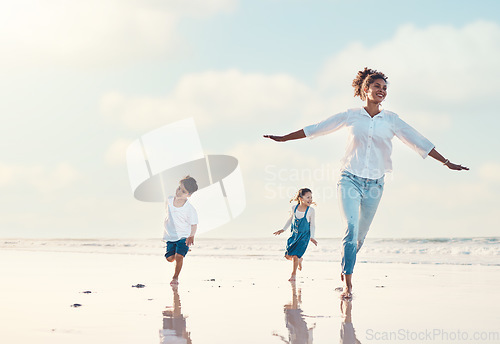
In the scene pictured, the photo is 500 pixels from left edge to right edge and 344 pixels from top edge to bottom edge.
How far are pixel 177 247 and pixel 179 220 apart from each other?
0.44 m

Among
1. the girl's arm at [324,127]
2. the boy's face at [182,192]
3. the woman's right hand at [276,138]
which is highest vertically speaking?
the girl's arm at [324,127]

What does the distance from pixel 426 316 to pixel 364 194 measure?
171cm

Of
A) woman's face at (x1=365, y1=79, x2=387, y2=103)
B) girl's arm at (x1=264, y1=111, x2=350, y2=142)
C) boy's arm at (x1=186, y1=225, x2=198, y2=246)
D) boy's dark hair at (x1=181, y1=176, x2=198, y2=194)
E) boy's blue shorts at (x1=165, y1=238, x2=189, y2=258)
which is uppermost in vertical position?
woman's face at (x1=365, y1=79, x2=387, y2=103)

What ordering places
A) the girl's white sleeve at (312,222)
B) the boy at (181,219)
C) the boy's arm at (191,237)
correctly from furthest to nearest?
the girl's white sleeve at (312,222) < the boy at (181,219) < the boy's arm at (191,237)

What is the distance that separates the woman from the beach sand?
87 centimetres

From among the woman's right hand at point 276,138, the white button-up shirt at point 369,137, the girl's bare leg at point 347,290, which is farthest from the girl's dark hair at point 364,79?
the girl's bare leg at point 347,290

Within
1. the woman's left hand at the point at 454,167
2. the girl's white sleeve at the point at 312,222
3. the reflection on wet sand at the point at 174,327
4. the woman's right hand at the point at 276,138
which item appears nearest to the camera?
the reflection on wet sand at the point at 174,327

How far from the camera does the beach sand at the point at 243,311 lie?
13.1 ft

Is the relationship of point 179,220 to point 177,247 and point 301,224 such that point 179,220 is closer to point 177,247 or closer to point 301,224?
point 177,247

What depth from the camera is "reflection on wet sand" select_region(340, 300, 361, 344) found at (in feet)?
12.5

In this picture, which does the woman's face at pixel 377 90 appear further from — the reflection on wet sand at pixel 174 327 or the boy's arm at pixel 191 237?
the boy's arm at pixel 191 237

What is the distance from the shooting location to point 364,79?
6.52 metres

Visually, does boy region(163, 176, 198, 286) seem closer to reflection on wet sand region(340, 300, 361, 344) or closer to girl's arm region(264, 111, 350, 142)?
girl's arm region(264, 111, 350, 142)

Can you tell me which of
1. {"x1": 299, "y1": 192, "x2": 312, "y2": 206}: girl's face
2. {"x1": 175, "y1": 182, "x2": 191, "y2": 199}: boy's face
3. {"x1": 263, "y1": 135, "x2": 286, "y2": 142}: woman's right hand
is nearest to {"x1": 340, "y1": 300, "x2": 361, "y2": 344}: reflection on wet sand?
{"x1": 263, "y1": 135, "x2": 286, "y2": 142}: woman's right hand
